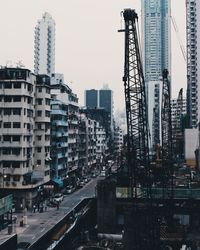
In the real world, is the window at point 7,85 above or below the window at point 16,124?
above

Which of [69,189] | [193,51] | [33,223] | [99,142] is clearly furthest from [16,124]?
[193,51]

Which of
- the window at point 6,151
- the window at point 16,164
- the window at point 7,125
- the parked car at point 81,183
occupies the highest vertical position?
the window at point 7,125

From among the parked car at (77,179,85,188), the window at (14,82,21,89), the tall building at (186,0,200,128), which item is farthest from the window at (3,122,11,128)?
the tall building at (186,0,200,128)

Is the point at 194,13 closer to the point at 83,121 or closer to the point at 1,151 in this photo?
the point at 83,121

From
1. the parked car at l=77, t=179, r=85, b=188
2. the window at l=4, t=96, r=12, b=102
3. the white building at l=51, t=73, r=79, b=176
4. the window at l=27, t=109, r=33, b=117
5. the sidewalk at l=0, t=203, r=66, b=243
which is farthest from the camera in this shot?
the white building at l=51, t=73, r=79, b=176

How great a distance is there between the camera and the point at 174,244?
53.4m

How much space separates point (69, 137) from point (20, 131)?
29583 mm

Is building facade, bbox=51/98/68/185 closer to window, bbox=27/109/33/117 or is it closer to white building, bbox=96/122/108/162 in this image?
window, bbox=27/109/33/117

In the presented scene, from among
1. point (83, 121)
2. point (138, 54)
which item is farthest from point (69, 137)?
point (138, 54)

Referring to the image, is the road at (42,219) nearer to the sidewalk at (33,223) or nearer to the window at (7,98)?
the sidewalk at (33,223)

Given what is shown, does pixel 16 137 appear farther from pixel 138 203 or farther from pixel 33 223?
pixel 138 203

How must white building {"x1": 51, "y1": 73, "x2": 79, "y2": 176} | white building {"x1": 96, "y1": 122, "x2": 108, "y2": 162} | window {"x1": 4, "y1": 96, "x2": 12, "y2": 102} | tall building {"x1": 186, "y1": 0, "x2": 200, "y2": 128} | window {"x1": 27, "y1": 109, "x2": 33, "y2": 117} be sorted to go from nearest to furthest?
window {"x1": 4, "y1": 96, "x2": 12, "y2": 102} → window {"x1": 27, "y1": 109, "x2": 33, "y2": 117} → white building {"x1": 51, "y1": 73, "x2": 79, "y2": 176} → white building {"x1": 96, "y1": 122, "x2": 108, "y2": 162} → tall building {"x1": 186, "y1": 0, "x2": 200, "y2": 128}

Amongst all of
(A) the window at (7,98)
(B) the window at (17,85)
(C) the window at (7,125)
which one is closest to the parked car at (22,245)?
(C) the window at (7,125)

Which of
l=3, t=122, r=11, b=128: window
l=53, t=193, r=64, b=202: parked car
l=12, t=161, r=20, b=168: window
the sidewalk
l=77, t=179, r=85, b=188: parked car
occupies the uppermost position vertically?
l=3, t=122, r=11, b=128: window
